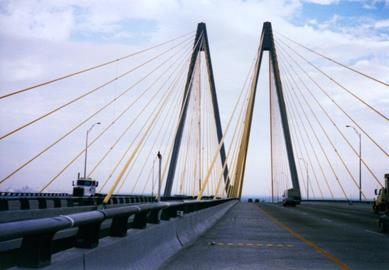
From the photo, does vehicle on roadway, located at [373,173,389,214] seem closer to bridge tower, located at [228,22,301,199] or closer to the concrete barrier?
bridge tower, located at [228,22,301,199]

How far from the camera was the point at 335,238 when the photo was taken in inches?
739

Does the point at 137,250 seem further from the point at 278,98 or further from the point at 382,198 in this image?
the point at 278,98

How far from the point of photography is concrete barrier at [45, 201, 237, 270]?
6445 millimetres

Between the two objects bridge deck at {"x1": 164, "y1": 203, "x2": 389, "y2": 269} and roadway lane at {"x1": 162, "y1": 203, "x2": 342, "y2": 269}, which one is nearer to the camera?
roadway lane at {"x1": 162, "y1": 203, "x2": 342, "y2": 269}

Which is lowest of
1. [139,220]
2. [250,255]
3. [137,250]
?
[250,255]

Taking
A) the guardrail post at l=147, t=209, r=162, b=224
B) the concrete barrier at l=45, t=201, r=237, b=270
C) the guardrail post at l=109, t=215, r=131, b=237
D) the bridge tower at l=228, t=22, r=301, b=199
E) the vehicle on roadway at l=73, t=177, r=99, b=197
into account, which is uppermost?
the bridge tower at l=228, t=22, r=301, b=199

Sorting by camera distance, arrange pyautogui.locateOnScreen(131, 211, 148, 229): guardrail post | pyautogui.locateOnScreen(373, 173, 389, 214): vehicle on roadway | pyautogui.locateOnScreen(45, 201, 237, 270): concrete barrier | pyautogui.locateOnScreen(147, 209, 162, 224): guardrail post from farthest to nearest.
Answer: pyautogui.locateOnScreen(373, 173, 389, 214): vehicle on roadway → pyautogui.locateOnScreen(147, 209, 162, 224): guardrail post → pyautogui.locateOnScreen(131, 211, 148, 229): guardrail post → pyautogui.locateOnScreen(45, 201, 237, 270): concrete barrier

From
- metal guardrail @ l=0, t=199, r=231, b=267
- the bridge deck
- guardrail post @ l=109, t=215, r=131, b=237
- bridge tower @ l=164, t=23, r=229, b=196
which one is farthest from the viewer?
bridge tower @ l=164, t=23, r=229, b=196

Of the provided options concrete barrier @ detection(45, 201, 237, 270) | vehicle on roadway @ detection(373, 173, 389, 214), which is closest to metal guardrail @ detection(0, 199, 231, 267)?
concrete barrier @ detection(45, 201, 237, 270)

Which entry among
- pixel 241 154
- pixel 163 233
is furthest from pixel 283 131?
pixel 163 233

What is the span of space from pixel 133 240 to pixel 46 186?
2054 centimetres

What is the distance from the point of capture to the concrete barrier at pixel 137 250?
645 cm

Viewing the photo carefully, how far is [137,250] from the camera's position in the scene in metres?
9.41

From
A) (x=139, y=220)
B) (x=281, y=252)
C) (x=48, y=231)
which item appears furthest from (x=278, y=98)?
(x=48, y=231)
